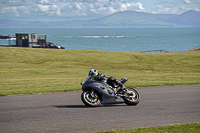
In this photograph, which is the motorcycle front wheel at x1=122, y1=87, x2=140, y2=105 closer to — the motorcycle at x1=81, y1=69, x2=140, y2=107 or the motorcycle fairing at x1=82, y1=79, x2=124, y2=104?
the motorcycle at x1=81, y1=69, x2=140, y2=107

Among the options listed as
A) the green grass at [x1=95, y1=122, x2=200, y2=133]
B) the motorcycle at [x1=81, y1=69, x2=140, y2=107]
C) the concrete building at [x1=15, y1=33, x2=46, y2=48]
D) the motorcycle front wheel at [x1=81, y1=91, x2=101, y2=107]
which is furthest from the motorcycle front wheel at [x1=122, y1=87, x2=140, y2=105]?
the concrete building at [x1=15, y1=33, x2=46, y2=48]

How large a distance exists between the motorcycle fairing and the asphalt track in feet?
0.99

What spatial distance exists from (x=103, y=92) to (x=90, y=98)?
0.58 meters

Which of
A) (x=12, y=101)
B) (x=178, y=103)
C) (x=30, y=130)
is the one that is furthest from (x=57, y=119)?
(x=178, y=103)

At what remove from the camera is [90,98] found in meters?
10.7

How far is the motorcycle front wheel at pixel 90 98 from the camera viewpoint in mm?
10523

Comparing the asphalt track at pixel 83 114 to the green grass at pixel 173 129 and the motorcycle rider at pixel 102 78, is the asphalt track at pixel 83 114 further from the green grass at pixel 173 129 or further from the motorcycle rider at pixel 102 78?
the motorcycle rider at pixel 102 78

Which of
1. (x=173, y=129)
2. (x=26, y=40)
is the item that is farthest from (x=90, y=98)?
Result: (x=26, y=40)

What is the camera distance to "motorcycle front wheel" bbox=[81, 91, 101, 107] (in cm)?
1052

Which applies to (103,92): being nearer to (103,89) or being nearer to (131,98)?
(103,89)

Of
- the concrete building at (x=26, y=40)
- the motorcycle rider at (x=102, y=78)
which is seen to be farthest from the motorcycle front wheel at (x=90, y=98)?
the concrete building at (x=26, y=40)

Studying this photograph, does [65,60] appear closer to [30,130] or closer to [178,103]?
[178,103]

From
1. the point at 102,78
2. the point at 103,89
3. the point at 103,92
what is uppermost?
the point at 102,78

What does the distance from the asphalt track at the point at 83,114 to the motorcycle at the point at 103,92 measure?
0.26 meters
